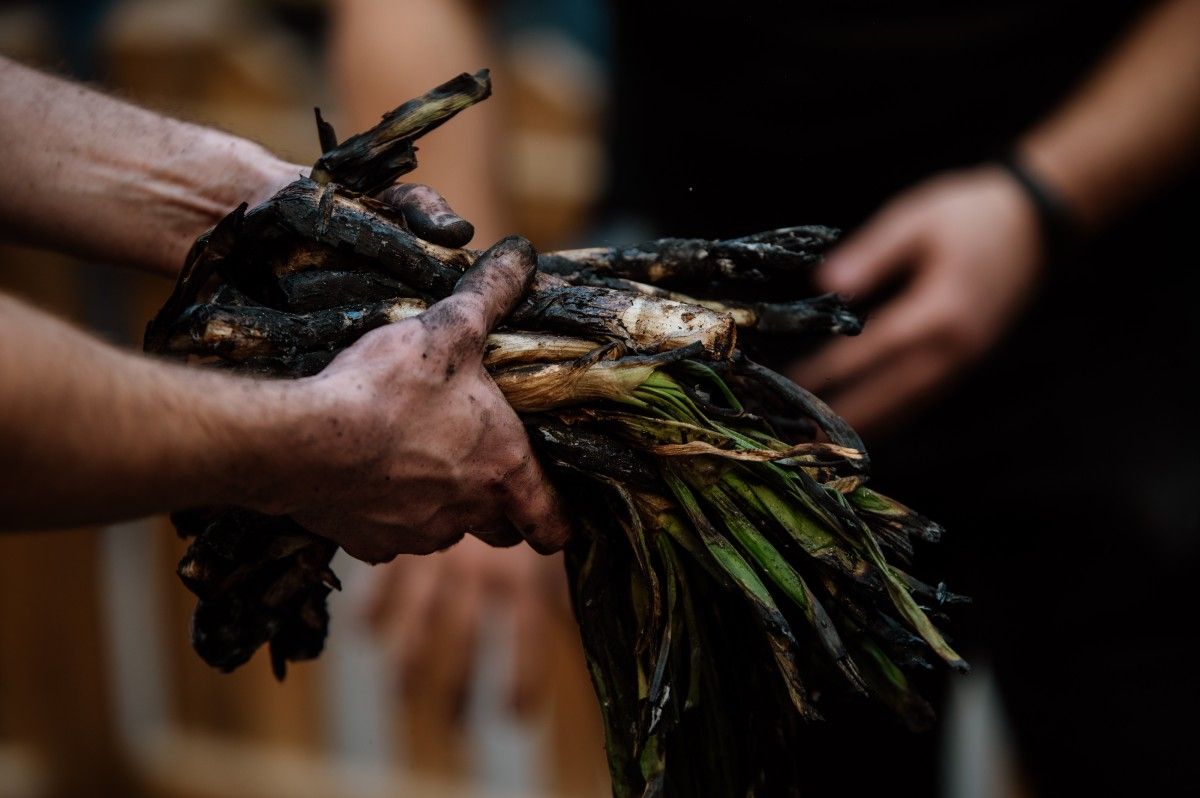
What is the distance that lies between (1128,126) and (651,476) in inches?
31.7

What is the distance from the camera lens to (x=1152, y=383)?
4.49ft

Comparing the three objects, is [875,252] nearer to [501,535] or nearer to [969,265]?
[969,265]

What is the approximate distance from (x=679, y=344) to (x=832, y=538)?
0.61ft

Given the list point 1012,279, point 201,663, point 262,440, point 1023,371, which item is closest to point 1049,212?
point 1012,279

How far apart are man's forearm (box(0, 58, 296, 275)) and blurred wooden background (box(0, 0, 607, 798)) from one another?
971 millimetres

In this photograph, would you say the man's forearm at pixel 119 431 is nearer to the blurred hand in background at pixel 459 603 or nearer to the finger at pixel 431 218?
the finger at pixel 431 218

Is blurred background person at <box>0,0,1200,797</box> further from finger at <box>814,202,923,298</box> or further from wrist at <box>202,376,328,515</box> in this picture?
wrist at <box>202,376,328,515</box>

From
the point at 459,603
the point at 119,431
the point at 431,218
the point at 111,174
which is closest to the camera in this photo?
the point at 119,431

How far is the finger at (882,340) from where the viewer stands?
4.08 ft

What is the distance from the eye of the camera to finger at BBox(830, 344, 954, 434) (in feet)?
4.19

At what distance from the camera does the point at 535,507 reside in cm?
87

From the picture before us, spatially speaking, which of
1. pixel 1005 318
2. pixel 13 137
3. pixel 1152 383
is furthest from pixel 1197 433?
pixel 13 137

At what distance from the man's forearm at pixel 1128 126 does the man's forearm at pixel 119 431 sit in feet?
3.20

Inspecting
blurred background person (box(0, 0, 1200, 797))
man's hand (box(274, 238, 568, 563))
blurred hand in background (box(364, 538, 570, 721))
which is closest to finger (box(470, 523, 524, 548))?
man's hand (box(274, 238, 568, 563))
